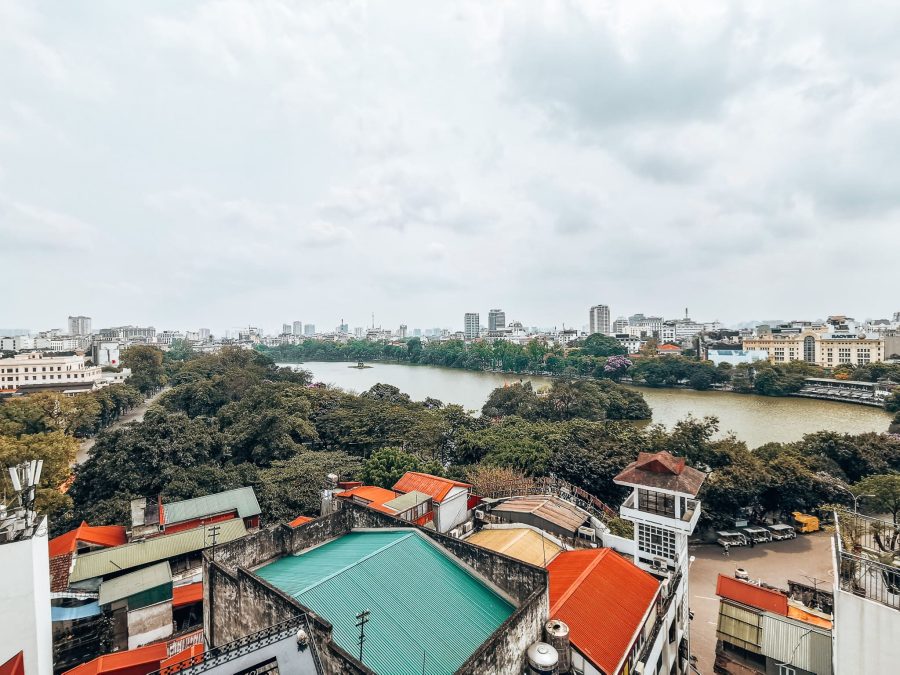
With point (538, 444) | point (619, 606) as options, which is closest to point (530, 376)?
point (538, 444)

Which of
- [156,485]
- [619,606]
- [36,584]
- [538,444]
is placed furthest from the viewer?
[538,444]

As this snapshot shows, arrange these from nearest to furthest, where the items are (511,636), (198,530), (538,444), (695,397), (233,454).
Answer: (511,636) < (198,530) < (538,444) < (233,454) < (695,397)

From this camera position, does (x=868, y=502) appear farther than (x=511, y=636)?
Yes

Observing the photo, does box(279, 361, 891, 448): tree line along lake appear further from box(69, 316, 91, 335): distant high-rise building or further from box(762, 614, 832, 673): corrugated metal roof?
box(69, 316, 91, 335): distant high-rise building

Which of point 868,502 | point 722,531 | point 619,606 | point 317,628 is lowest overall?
point 722,531

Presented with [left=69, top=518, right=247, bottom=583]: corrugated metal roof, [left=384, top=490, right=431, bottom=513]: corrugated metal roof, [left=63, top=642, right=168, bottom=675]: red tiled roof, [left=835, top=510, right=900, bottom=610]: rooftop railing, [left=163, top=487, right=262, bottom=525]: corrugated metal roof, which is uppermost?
[left=835, top=510, right=900, bottom=610]: rooftop railing

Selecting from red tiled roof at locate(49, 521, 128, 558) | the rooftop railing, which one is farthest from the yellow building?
red tiled roof at locate(49, 521, 128, 558)

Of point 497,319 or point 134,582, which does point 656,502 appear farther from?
point 497,319

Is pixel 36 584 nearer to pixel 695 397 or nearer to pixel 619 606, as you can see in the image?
pixel 619 606
